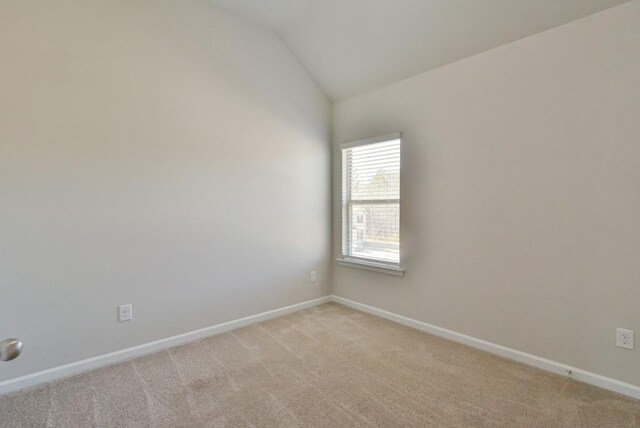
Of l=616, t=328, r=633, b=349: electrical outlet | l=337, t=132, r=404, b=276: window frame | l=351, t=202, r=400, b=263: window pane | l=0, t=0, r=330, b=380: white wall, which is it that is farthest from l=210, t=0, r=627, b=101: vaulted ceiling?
l=616, t=328, r=633, b=349: electrical outlet

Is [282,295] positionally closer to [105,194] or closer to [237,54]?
[105,194]

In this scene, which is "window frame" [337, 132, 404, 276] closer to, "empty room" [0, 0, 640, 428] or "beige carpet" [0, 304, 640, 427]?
"empty room" [0, 0, 640, 428]

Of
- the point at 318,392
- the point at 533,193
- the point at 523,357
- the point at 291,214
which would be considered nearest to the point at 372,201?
the point at 291,214

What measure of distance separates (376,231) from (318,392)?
5.98ft

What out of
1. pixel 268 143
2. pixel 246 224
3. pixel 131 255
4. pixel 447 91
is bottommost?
pixel 131 255

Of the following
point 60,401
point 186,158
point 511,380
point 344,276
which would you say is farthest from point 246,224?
point 511,380

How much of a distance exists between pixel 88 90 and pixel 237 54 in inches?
50.8

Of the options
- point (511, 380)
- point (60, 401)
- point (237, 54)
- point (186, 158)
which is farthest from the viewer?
point (237, 54)

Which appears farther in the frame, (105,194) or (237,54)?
(237,54)

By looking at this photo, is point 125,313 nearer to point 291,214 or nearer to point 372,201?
point 291,214

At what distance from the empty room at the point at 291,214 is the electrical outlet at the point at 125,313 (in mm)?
17

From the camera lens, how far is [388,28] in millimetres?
2779

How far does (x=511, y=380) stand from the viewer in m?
2.16

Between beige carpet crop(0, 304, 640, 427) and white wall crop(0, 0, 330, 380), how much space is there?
359mm
